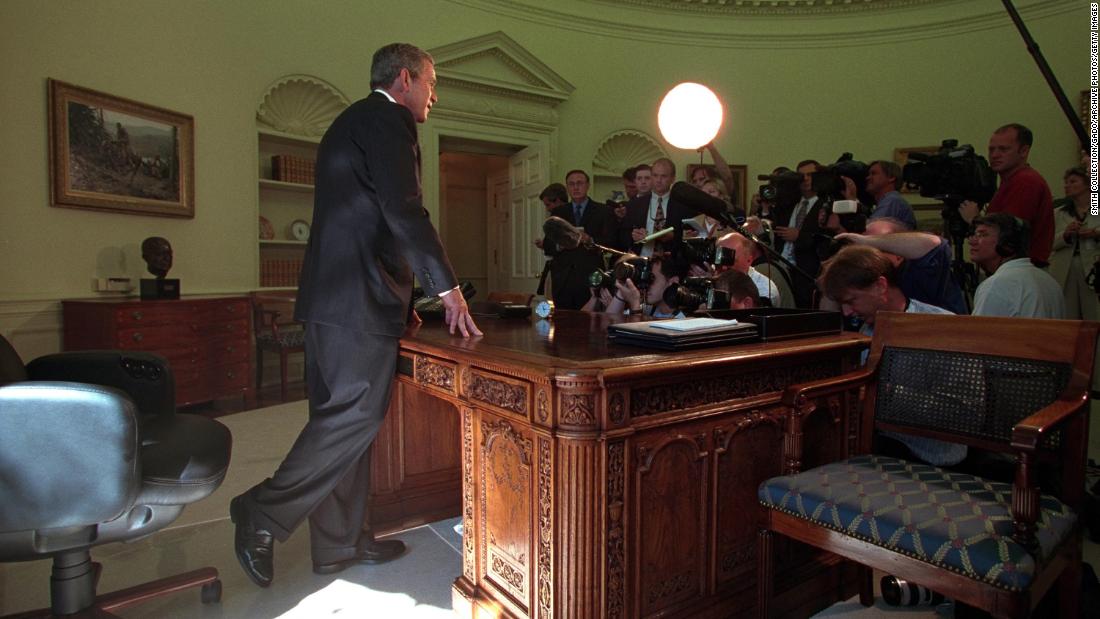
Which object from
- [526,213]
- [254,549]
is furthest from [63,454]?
[526,213]

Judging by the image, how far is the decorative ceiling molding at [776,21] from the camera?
275 inches

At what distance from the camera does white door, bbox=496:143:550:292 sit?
695cm

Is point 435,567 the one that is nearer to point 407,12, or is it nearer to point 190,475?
point 190,475

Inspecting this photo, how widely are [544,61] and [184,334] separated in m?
4.69

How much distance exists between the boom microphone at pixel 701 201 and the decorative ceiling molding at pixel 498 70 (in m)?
4.85

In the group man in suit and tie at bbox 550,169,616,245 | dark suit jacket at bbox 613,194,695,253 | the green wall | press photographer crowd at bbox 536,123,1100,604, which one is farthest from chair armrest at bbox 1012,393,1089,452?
the green wall

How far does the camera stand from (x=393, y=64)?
2053 mm

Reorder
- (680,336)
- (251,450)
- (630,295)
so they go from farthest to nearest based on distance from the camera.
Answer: (251,450) → (630,295) → (680,336)

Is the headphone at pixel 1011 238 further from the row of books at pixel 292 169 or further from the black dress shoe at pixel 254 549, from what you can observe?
the row of books at pixel 292 169

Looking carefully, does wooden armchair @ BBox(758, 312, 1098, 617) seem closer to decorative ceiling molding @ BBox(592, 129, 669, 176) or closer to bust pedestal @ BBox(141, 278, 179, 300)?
bust pedestal @ BBox(141, 278, 179, 300)

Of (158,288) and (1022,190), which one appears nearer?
(1022,190)

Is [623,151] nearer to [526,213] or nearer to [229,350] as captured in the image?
[526,213]

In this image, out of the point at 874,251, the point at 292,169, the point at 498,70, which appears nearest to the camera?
the point at 874,251

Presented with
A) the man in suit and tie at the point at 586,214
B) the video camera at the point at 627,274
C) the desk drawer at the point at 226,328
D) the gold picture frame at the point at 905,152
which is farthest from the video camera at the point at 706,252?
the gold picture frame at the point at 905,152
